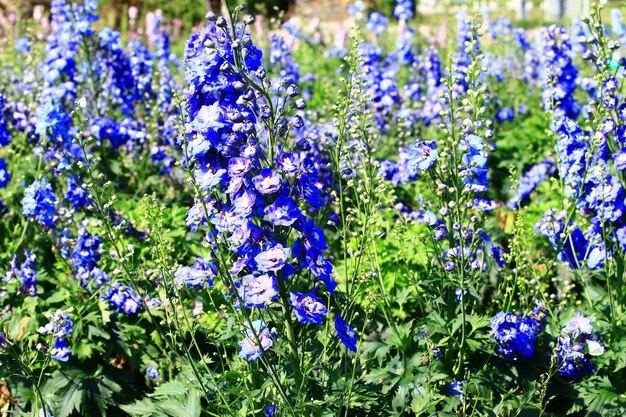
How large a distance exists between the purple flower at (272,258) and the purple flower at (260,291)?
2.2 inches

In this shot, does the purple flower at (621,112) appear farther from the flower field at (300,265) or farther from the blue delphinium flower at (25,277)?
the blue delphinium flower at (25,277)

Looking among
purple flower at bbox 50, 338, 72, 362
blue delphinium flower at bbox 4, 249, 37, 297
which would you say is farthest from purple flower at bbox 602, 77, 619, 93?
blue delphinium flower at bbox 4, 249, 37, 297

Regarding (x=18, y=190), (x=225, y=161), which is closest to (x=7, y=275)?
(x=18, y=190)

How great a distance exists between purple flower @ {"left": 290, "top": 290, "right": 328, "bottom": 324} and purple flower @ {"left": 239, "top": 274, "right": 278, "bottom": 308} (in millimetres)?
78

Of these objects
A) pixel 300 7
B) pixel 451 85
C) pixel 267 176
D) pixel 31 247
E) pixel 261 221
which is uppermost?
pixel 300 7

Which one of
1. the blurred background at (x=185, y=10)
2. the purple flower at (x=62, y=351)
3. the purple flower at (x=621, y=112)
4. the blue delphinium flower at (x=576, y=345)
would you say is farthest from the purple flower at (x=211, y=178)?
the blurred background at (x=185, y=10)

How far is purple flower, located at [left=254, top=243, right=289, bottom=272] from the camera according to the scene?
2.29 meters

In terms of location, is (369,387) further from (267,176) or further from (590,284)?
(590,284)

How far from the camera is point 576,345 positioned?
3.03 meters

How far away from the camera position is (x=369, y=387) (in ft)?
9.41

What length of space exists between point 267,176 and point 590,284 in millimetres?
2476

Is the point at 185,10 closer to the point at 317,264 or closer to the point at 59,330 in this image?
the point at 59,330

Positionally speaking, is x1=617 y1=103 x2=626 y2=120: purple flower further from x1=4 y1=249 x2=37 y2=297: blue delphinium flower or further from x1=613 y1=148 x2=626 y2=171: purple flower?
x1=4 y1=249 x2=37 y2=297: blue delphinium flower

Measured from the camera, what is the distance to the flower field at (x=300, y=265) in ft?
7.93
